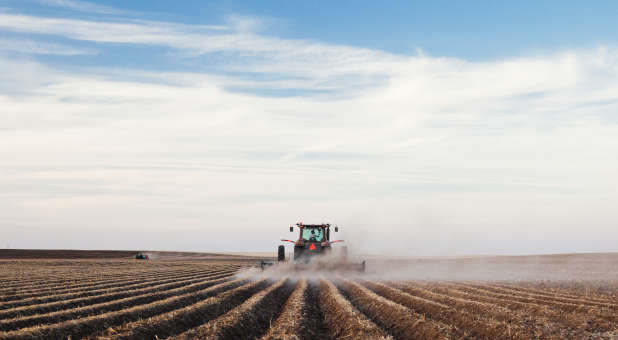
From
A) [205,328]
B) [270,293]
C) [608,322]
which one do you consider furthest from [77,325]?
[608,322]

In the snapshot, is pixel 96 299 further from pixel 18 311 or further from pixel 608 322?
pixel 608 322

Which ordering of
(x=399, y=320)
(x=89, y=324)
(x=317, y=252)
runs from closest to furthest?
1. (x=89, y=324)
2. (x=399, y=320)
3. (x=317, y=252)

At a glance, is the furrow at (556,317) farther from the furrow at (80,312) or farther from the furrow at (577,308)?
the furrow at (80,312)

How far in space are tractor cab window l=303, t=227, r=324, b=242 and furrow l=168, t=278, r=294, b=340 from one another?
13.1 m

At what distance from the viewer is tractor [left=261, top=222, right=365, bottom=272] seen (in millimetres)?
29484

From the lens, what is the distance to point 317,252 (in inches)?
1180

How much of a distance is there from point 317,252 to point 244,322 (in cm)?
1728

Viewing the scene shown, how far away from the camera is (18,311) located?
1366cm

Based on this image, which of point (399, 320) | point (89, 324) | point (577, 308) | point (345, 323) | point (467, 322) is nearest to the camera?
point (89, 324)

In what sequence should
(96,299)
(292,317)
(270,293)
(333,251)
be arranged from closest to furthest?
(292,317)
(96,299)
(270,293)
(333,251)

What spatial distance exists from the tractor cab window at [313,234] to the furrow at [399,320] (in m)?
13.2

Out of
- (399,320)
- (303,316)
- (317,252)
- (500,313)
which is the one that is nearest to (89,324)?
(303,316)

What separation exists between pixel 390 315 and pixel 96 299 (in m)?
8.69

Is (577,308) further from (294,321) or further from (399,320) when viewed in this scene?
(294,321)
